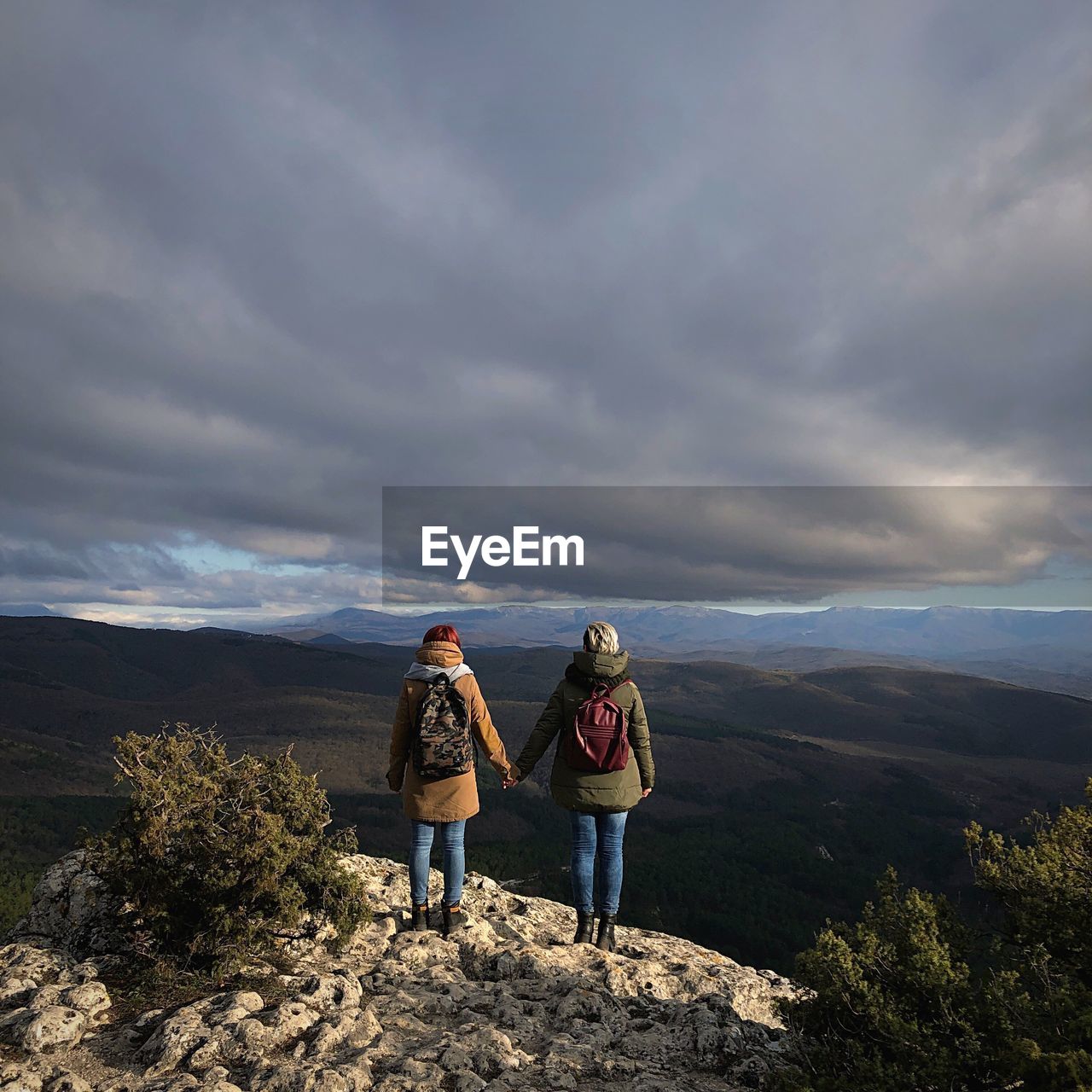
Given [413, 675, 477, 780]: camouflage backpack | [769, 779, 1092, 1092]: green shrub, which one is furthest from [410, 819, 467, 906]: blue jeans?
[769, 779, 1092, 1092]: green shrub

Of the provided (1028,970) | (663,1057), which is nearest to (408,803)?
(663,1057)

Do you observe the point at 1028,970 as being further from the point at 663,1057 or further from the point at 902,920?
the point at 663,1057

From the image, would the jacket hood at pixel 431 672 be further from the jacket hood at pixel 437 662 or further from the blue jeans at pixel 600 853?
the blue jeans at pixel 600 853

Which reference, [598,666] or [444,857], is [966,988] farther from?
[444,857]

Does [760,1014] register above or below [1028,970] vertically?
below

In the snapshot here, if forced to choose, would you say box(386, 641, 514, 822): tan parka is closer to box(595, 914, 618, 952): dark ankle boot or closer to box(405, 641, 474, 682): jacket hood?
box(405, 641, 474, 682): jacket hood

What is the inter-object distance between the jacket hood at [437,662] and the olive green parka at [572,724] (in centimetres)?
116

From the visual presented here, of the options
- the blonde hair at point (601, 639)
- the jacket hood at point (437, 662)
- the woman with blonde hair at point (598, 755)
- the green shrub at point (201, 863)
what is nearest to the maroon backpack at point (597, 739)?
the woman with blonde hair at point (598, 755)

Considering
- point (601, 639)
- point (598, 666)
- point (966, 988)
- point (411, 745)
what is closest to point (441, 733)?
point (411, 745)

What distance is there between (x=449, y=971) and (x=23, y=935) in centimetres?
463

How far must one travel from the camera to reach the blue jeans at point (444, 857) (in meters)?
7.28

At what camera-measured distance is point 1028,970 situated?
460 cm

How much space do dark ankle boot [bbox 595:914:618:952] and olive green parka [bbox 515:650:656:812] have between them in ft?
5.13

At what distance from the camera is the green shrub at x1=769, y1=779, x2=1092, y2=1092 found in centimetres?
387
